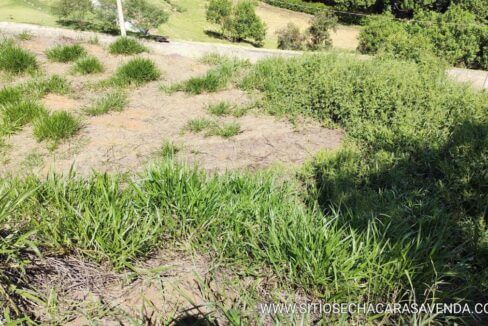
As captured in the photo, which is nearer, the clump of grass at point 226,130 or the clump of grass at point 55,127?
the clump of grass at point 55,127

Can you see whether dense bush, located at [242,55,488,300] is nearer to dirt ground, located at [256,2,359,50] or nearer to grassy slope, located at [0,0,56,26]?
grassy slope, located at [0,0,56,26]

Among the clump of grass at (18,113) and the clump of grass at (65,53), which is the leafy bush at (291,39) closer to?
the clump of grass at (65,53)

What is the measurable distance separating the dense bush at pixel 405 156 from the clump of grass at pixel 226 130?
0.76 meters

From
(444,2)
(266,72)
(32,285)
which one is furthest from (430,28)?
(444,2)

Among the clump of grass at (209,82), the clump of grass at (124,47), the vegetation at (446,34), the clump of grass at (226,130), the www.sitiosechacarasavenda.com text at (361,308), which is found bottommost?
the www.sitiosechacarasavenda.com text at (361,308)

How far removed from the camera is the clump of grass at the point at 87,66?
19.8 feet

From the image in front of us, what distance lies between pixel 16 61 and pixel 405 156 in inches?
226

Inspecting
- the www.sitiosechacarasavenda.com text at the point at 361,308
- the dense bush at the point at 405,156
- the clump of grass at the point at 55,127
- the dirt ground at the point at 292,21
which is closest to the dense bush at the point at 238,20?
the dirt ground at the point at 292,21

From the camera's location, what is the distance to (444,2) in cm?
3219

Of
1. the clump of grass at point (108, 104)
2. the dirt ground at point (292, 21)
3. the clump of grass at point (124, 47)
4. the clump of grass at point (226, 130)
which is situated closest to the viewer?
the clump of grass at point (226, 130)

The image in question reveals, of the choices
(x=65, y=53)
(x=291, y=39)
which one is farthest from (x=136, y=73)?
(x=291, y=39)

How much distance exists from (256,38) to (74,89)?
26.2 m

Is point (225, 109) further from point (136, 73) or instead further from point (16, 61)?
point (16, 61)

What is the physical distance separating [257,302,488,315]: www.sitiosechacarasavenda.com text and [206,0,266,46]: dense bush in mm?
29115
